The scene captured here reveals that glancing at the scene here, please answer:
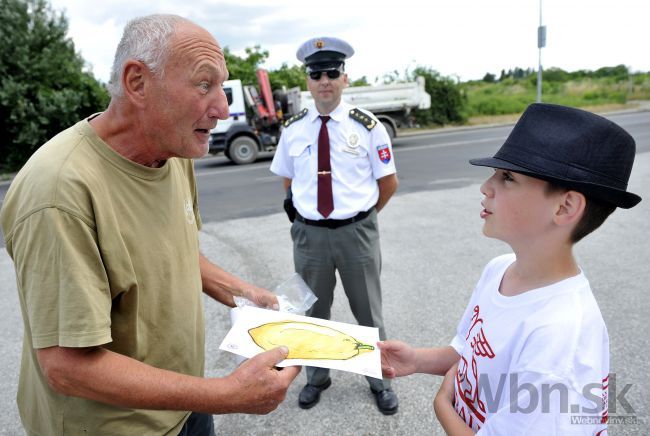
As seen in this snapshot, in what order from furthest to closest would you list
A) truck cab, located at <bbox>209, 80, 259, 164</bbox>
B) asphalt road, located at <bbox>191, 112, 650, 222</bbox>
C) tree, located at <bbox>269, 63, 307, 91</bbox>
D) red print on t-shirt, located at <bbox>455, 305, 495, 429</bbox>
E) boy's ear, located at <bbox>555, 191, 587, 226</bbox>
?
tree, located at <bbox>269, 63, 307, 91</bbox>
truck cab, located at <bbox>209, 80, 259, 164</bbox>
asphalt road, located at <bbox>191, 112, 650, 222</bbox>
red print on t-shirt, located at <bbox>455, 305, 495, 429</bbox>
boy's ear, located at <bbox>555, 191, 587, 226</bbox>

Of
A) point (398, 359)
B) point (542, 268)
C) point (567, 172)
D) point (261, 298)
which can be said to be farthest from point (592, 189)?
point (261, 298)

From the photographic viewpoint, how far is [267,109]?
1466 cm

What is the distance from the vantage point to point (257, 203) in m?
8.50

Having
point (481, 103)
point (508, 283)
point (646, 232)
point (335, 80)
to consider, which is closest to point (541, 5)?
point (481, 103)

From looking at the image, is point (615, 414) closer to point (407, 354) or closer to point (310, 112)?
point (407, 354)

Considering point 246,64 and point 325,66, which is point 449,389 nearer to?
point 325,66

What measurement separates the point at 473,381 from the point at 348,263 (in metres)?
1.74

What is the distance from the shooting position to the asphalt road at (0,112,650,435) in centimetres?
284

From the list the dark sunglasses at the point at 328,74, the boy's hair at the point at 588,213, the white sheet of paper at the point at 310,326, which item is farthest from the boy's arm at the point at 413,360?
the dark sunglasses at the point at 328,74

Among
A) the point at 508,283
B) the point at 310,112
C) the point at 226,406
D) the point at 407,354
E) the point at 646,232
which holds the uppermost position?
the point at 310,112

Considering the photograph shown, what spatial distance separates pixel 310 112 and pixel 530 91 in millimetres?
38326

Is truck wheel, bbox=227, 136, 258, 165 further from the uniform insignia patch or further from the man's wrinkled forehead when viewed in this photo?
the man's wrinkled forehead

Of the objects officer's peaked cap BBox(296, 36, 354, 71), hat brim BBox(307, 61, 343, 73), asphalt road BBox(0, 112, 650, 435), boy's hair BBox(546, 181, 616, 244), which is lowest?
asphalt road BBox(0, 112, 650, 435)

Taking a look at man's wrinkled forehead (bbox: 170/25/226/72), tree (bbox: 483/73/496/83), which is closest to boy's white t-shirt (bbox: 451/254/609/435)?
man's wrinkled forehead (bbox: 170/25/226/72)
